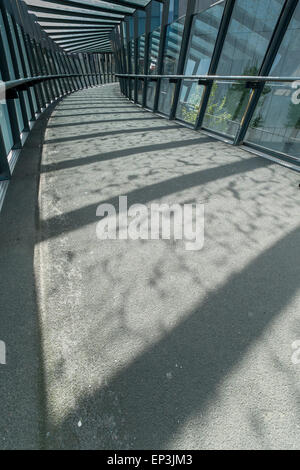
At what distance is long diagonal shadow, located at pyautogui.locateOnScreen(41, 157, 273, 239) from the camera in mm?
2322

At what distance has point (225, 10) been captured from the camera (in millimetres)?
4797

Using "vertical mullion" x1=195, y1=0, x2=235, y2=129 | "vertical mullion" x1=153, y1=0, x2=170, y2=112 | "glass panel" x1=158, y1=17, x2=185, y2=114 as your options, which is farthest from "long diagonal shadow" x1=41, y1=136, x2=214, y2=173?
"vertical mullion" x1=153, y1=0, x2=170, y2=112

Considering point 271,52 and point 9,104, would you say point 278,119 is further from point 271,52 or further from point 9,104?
point 9,104

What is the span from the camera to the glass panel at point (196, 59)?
20.1 ft

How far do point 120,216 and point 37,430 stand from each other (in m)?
1.86

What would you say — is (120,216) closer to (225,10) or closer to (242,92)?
(242,92)

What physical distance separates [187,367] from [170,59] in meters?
9.74

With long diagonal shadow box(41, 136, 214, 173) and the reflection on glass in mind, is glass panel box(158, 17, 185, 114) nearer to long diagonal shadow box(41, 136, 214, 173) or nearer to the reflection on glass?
the reflection on glass

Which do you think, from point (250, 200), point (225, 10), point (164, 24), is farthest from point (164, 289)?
point (164, 24)

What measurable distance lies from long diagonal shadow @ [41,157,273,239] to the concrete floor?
0.07 feet

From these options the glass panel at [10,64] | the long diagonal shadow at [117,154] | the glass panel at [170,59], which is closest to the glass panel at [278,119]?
the long diagonal shadow at [117,154]

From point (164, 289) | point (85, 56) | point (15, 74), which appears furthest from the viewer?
point (85, 56)

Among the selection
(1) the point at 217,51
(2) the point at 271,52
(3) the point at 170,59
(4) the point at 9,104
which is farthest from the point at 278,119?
(4) the point at 9,104

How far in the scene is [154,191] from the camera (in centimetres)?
303
